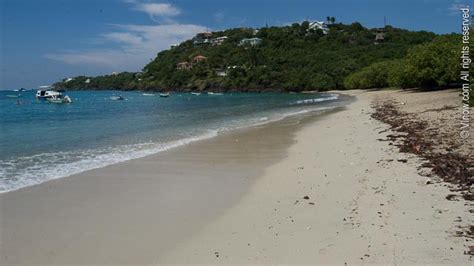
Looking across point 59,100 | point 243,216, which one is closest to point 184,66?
point 59,100

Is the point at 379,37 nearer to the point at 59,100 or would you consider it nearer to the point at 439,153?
the point at 59,100

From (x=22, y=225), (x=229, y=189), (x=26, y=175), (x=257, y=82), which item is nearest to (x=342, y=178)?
(x=229, y=189)

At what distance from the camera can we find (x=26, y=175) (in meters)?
12.2

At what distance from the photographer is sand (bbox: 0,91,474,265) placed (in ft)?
19.7

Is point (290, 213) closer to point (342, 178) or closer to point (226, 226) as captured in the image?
point (226, 226)

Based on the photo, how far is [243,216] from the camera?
7.88 meters

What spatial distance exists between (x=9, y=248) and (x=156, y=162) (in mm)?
7840

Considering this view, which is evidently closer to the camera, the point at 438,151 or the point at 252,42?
the point at 438,151

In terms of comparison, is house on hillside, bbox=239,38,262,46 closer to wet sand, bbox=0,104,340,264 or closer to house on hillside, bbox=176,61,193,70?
house on hillside, bbox=176,61,193,70

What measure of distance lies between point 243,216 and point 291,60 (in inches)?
5938

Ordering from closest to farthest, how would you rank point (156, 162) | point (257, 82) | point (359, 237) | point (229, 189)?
point (359, 237) → point (229, 189) → point (156, 162) → point (257, 82)

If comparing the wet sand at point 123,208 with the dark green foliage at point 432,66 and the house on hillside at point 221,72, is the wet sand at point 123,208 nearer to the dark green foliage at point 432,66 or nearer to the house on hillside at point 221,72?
Result: the dark green foliage at point 432,66

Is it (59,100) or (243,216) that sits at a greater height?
(59,100)

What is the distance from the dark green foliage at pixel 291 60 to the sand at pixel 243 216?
11718 cm
